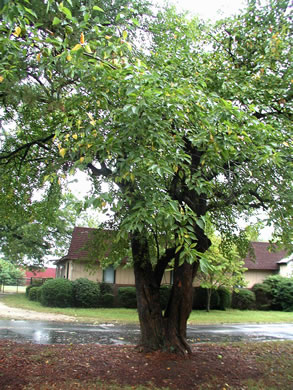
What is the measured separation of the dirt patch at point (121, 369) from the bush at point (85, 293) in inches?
476

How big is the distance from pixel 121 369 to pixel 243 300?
20803mm

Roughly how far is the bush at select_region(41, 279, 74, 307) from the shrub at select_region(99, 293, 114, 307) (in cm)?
182

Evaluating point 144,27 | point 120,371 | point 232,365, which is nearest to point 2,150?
point 144,27

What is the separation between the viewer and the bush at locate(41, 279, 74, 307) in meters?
20.8

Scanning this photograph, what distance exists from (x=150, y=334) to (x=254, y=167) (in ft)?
14.6

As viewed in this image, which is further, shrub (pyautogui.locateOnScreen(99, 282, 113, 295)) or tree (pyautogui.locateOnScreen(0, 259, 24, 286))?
tree (pyautogui.locateOnScreen(0, 259, 24, 286))

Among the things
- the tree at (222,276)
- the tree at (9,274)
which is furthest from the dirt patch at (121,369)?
the tree at (9,274)

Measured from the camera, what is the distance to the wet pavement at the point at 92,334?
11.0m

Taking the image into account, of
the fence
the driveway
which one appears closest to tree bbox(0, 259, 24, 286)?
Answer: the fence

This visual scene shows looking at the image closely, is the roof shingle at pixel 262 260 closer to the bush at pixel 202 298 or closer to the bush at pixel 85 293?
the bush at pixel 202 298

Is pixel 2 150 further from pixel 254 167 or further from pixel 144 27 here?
pixel 254 167

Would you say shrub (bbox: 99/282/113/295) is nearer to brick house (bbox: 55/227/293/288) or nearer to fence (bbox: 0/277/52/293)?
brick house (bbox: 55/227/293/288)

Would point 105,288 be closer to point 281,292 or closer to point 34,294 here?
point 34,294

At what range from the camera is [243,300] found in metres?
26.0
